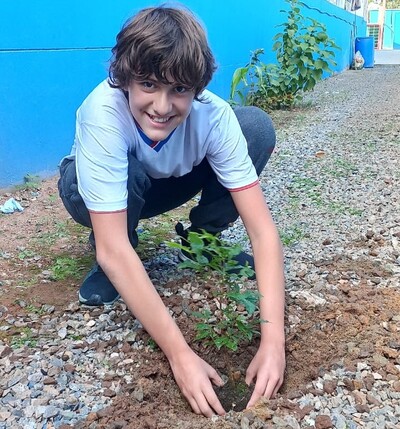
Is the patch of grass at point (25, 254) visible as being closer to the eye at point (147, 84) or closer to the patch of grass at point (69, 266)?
the patch of grass at point (69, 266)

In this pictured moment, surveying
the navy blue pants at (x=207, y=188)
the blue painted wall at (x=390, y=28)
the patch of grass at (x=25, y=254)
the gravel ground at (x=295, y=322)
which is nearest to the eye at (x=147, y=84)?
the navy blue pants at (x=207, y=188)

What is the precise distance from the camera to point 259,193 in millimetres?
1848

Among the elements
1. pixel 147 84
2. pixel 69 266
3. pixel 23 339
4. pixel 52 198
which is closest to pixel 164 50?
pixel 147 84

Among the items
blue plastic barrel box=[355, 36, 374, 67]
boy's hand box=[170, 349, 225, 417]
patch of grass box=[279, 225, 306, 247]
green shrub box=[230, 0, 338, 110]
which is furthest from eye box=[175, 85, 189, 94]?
blue plastic barrel box=[355, 36, 374, 67]

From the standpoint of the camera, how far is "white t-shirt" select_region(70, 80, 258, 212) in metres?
1.68

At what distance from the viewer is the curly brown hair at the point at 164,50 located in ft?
5.19

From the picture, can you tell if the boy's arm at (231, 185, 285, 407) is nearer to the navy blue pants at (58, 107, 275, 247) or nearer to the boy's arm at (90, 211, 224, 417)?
the boy's arm at (90, 211, 224, 417)

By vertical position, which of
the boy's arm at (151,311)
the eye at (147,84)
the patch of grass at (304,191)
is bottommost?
the patch of grass at (304,191)

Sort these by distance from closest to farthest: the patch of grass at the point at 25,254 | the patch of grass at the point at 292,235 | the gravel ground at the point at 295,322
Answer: the gravel ground at the point at 295,322, the patch of grass at the point at 25,254, the patch of grass at the point at 292,235

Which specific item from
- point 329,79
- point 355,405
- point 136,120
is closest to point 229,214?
point 136,120

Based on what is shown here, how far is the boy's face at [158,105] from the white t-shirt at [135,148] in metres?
0.07

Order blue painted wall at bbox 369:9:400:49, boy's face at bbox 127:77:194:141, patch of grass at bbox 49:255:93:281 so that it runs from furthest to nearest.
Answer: blue painted wall at bbox 369:9:400:49 → patch of grass at bbox 49:255:93:281 → boy's face at bbox 127:77:194:141

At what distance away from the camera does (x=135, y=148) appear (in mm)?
1858

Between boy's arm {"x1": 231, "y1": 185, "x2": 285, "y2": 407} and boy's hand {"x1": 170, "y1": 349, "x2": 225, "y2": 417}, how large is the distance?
0.35 feet
